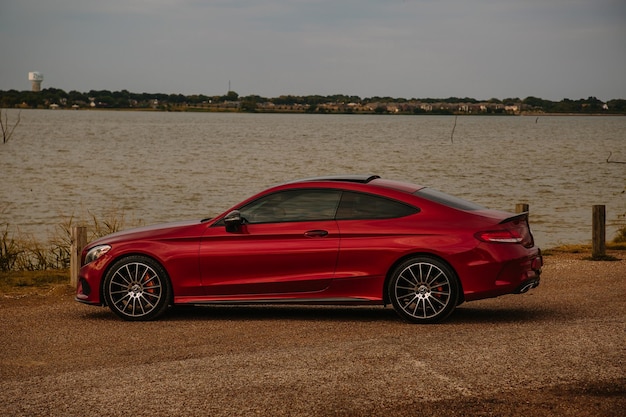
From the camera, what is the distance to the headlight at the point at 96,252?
10766 mm

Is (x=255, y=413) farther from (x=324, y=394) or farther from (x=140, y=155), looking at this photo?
(x=140, y=155)

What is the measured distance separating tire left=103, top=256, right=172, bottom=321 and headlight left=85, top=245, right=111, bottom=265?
0.21 m

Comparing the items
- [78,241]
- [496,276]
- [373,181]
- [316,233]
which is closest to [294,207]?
[316,233]

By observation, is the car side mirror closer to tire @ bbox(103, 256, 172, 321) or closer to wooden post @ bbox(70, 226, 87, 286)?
tire @ bbox(103, 256, 172, 321)

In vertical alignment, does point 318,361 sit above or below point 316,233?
below

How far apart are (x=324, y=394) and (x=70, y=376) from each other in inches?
85.0

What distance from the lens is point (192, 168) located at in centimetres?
5416

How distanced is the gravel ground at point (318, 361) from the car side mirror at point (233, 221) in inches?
38.8

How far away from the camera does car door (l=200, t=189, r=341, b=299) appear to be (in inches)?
406

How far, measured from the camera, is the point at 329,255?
10.3m

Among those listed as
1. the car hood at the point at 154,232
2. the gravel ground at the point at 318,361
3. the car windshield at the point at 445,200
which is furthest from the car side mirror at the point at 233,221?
the car windshield at the point at 445,200

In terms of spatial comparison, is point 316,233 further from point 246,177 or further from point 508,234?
point 246,177

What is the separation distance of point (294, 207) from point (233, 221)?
2.16 ft

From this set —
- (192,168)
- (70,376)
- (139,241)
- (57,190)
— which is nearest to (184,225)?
(139,241)
